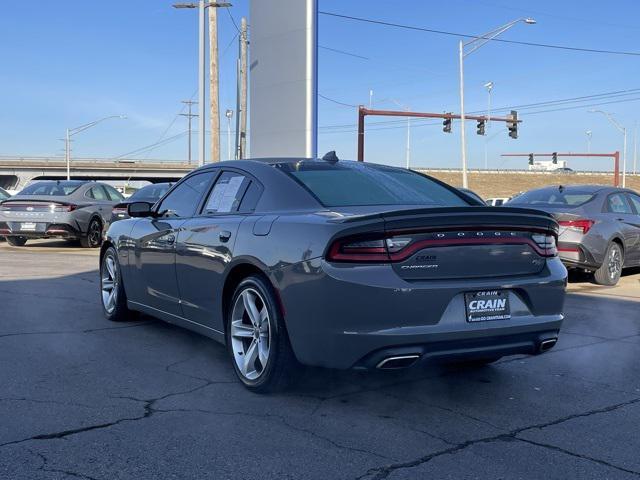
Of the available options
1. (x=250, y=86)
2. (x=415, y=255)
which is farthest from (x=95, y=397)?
(x=250, y=86)

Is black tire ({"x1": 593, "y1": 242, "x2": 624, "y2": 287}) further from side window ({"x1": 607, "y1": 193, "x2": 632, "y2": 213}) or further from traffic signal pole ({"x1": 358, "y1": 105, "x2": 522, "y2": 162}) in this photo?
traffic signal pole ({"x1": 358, "y1": 105, "x2": 522, "y2": 162})

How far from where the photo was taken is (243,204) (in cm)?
505

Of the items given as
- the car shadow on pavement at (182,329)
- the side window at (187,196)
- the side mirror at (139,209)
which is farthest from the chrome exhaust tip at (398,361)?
the side mirror at (139,209)

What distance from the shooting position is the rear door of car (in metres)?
4.93

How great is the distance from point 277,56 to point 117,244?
1166cm

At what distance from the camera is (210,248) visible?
Answer: 5.05 m

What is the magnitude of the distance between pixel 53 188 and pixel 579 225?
11.1 metres

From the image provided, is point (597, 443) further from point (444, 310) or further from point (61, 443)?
point (61, 443)

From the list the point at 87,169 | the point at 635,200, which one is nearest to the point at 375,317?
the point at 635,200

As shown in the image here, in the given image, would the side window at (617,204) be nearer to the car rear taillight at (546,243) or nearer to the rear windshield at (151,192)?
the car rear taillight at (546,243)

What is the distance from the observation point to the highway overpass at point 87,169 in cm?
9019

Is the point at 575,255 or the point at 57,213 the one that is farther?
the point at 57,213

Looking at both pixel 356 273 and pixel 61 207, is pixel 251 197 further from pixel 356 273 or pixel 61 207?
pixel 61 207

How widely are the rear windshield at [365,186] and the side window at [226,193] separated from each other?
0.33 meters
